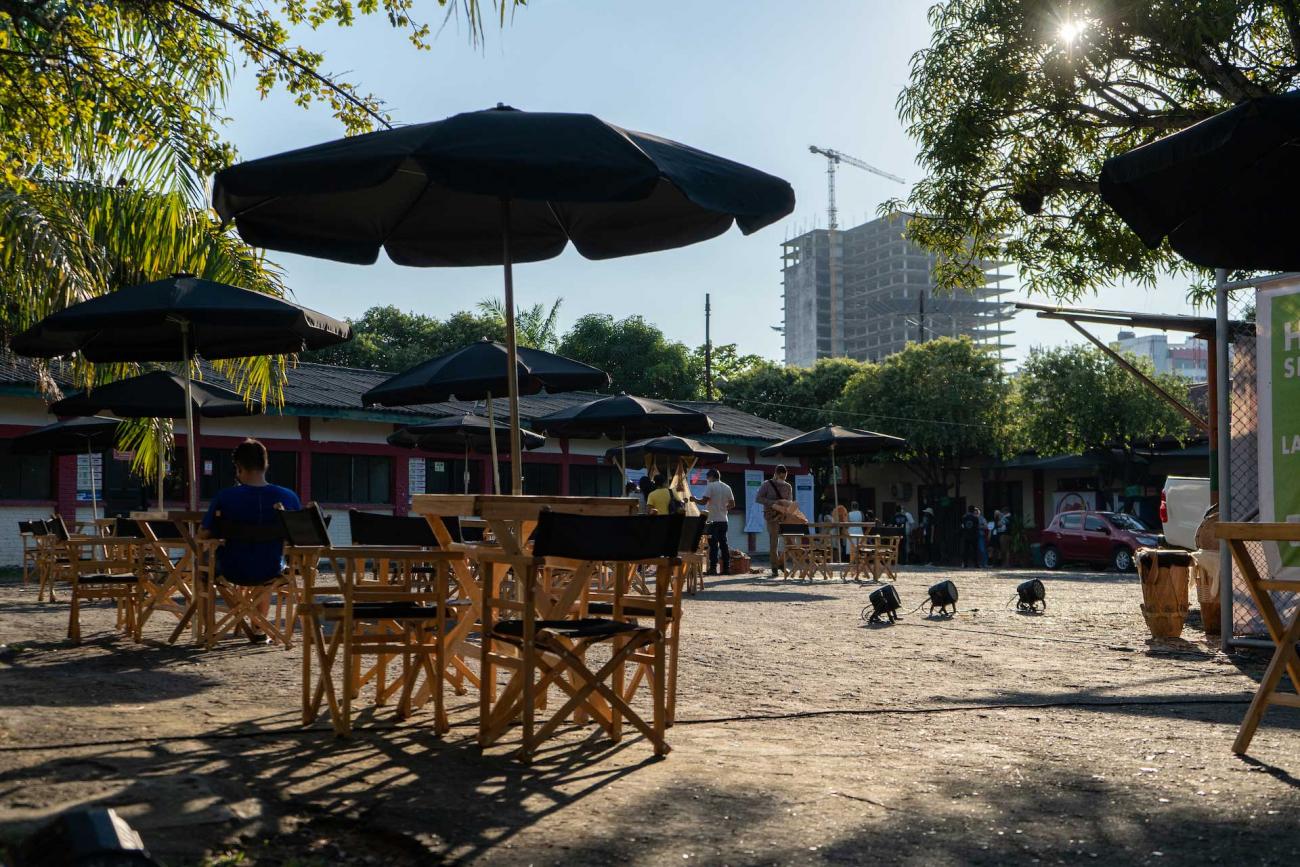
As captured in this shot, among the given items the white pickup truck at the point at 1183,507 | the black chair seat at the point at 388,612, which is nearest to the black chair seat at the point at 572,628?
the black chair seat at the point at 388,612

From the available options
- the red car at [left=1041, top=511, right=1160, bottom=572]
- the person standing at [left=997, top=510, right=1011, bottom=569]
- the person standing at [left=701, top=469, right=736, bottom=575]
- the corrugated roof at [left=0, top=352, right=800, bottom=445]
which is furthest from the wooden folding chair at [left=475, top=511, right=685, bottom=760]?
the person standing at [left=997, top=510, right=1011, bottom=569]

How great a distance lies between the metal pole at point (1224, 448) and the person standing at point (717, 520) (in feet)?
31.1

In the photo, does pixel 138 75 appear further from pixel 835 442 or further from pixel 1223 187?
pixel 835 442

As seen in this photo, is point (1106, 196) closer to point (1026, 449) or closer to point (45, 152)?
point (45, 152)

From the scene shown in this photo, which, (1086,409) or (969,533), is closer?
(969,533)

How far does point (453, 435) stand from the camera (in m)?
16.2

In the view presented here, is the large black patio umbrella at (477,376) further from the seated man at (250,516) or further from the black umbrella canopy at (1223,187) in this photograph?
the black umbrella canopy at (1223,187)

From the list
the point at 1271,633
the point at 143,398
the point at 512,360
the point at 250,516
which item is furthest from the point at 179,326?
the point at 1271,633

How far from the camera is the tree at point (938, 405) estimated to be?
117ft

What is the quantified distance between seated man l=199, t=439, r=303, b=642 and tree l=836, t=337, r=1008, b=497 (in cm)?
2961

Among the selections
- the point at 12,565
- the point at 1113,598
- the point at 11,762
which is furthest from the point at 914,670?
the point at 12,565

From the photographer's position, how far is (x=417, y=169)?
559cm

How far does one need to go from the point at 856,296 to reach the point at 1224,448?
14702cm

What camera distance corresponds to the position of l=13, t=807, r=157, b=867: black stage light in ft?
7.94
